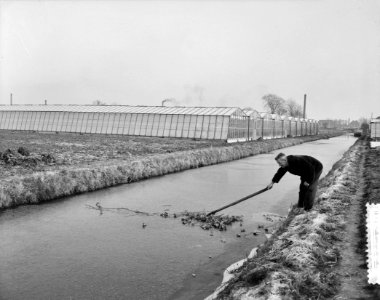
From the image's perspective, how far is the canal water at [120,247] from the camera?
7020mm

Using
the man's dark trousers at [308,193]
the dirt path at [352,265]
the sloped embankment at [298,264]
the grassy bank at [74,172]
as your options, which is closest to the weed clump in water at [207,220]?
the sloped embankment at [298,264]

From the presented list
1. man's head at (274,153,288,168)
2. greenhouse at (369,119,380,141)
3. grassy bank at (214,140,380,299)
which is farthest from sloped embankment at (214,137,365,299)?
greenhouse at (369,119,380,141)

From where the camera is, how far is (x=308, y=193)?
32.5ft

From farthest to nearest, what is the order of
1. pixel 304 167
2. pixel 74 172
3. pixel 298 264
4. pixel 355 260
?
pixel 74 172 < pixel 304 167 < pixel 355 260 < pixel 298 264

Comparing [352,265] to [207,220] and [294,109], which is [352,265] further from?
[294,109]

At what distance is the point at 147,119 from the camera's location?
49.5 metres

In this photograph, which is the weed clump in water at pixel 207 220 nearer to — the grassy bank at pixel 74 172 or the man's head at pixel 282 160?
the man's head at pixel 282 160

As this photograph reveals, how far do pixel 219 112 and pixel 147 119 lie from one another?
36.5ft

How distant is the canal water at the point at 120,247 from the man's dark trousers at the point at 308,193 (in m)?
1.58

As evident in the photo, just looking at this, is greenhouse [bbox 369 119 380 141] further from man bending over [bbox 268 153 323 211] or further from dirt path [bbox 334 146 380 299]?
man bending over [bbox 268 153 323 211]

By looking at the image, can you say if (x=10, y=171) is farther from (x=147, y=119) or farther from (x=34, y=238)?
(x=147, y=119)

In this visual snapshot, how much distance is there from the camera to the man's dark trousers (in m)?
9.70

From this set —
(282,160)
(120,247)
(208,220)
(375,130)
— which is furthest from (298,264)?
(375,130)

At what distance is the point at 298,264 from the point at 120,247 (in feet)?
15.7
